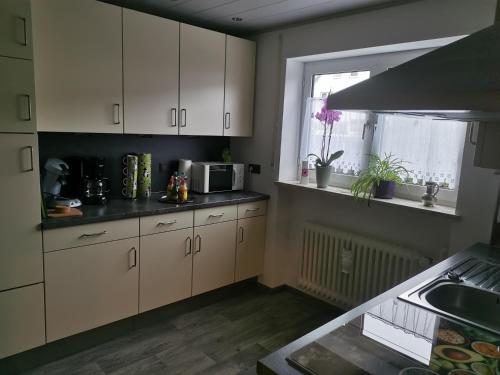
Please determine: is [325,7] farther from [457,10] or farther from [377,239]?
[377,239]

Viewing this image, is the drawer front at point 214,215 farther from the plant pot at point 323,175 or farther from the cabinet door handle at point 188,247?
the plant pot at point 323,175

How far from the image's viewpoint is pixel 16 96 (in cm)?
197

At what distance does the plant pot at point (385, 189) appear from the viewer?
2635 mm

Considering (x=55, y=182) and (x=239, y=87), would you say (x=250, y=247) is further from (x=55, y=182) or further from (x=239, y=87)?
(x=55, y=182)

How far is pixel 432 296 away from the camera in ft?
4.94

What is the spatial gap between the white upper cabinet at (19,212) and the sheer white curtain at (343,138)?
207 centimetres

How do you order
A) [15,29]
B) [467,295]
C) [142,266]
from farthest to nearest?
[142,266] → [15,29] → [467,295]

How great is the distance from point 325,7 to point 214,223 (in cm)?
171

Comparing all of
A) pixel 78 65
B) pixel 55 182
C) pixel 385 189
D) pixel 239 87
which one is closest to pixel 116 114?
pixel 78 65

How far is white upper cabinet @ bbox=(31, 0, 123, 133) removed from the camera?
7.26ft

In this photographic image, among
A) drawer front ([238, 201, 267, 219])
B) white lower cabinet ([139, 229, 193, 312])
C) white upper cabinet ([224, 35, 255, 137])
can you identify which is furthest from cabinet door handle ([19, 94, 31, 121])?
drawer front ([238, 201, 267, 219])

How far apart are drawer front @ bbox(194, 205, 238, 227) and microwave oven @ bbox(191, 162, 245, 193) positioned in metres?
0.26

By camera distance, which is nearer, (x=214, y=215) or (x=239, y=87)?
(x=214, y=215)

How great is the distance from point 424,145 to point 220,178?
157 cm
